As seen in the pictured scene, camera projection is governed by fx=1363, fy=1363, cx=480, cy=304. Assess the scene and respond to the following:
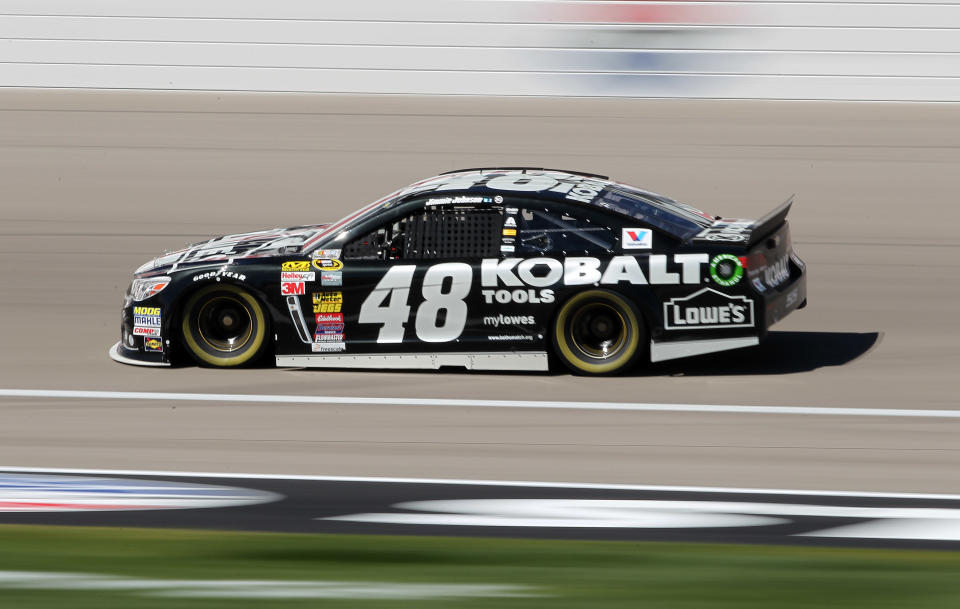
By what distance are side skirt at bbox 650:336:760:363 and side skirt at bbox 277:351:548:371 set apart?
2.45 ft

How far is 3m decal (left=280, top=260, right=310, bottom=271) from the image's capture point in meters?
9.27

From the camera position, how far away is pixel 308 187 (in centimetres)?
1475

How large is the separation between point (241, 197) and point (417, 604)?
9904mm

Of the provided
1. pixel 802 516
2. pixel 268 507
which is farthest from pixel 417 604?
pixel 802 516

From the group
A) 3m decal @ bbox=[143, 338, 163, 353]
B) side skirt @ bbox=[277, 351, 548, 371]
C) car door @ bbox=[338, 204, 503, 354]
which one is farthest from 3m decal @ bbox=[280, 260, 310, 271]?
3m decal @ bbox=[143, 338, 163, 353]

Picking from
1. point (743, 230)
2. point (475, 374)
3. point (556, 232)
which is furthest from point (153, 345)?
point (743, 230)

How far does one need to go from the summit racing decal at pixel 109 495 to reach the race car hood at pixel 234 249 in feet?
8.35

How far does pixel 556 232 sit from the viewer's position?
909 centimetres

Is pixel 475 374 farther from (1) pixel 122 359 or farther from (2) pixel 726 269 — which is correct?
(1) pixel 122 359

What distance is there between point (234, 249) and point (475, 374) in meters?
1.95

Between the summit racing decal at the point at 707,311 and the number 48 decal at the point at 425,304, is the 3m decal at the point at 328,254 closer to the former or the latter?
the number 48 decal at the point at 425,304

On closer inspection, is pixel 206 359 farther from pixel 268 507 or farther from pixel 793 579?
pixel 793 579

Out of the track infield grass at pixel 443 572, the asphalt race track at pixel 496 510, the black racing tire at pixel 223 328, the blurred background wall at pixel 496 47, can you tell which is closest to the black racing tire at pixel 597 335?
the black racing tire at pixel 223 328

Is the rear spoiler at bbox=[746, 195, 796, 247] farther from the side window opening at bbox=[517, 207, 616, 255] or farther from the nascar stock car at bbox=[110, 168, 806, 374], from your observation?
the side window opening at bbox=[517, 207, 616, 255]
